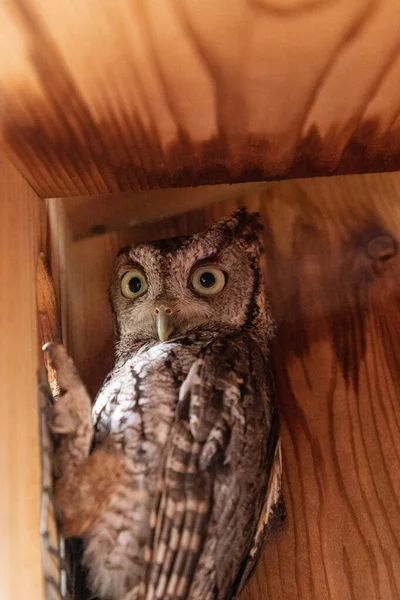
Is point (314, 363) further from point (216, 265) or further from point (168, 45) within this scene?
point (168, 45)

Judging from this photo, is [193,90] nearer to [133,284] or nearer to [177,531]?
[133,284]

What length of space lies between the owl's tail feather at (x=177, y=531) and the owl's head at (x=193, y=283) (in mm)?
406

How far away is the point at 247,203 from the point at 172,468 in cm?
88

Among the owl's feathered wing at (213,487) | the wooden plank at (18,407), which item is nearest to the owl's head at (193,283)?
the owl's feathered wing at (213,487)

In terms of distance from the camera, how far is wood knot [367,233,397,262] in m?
1.52

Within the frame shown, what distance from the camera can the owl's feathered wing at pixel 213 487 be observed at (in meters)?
0.98

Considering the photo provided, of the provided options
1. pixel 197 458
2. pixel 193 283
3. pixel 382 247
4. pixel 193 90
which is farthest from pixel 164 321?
pixel 382 247

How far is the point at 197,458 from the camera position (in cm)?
102

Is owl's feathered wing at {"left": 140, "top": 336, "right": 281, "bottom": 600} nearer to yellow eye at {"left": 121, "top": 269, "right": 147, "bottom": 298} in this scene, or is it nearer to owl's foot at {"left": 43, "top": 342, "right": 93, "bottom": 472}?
owl's foot at {"left": 43, "top": 342, "right": 93, "bottom": 472}

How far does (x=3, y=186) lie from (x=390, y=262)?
969mm

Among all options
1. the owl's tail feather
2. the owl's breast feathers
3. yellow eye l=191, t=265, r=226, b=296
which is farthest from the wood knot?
the owl's tail feather

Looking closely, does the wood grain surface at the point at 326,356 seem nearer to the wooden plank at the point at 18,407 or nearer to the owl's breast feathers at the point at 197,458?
the owl's breast feathers at the point at 197,458

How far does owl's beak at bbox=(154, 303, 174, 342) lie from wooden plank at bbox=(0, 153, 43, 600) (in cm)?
32

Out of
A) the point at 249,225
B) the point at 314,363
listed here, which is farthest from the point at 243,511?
the point at 249,225
